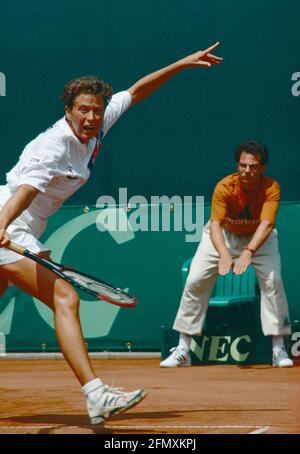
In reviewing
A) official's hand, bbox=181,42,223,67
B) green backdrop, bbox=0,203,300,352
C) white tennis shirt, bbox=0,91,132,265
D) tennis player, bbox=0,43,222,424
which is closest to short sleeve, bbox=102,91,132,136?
tennis player, bbox=0,43,222,424

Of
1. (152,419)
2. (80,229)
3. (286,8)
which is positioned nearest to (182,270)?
(80,229)

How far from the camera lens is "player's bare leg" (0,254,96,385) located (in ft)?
16.1

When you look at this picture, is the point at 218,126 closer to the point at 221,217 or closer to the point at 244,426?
the point at 221,217

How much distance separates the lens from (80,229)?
8.45 m

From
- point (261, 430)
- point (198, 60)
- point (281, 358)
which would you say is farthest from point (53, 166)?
point (281, 358)

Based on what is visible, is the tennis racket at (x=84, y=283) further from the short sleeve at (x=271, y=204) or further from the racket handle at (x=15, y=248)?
the short sleeve at (x=271, y=204)

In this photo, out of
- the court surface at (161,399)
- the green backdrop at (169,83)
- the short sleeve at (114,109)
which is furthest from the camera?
the green backdrop at (169,83)

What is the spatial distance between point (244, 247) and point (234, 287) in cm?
46

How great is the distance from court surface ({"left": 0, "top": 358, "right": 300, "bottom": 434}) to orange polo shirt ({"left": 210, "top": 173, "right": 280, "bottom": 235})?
93 cm

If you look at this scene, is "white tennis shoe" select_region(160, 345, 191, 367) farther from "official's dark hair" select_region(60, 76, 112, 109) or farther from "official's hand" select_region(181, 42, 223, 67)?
"official's dark hair" select_region(60, 76, 112, 109)

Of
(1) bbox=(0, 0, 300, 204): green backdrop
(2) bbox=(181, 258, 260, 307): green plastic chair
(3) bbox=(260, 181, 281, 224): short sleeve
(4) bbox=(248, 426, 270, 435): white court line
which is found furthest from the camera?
(1) bbox=(0, 0, 300, 204): green backdrop

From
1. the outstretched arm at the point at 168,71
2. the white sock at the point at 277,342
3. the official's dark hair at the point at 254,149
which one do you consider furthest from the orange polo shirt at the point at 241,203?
the outstretched arm at the point at 168,71

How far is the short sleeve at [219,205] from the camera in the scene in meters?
7.76

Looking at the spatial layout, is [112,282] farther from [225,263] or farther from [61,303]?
[61,303]
